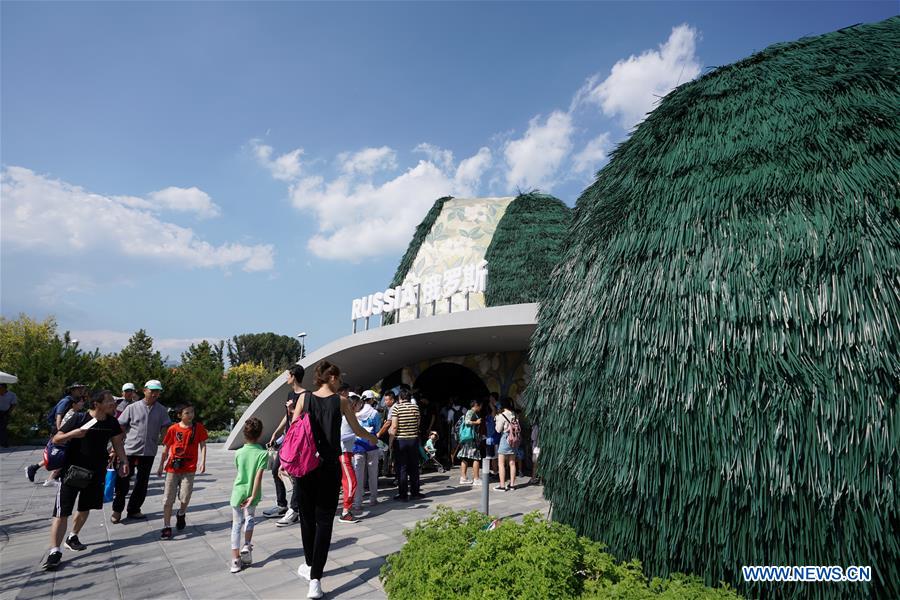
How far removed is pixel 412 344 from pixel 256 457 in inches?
306

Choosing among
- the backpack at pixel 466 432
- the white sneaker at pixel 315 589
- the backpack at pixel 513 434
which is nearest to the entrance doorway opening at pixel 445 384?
the backpack at pixel 466 432

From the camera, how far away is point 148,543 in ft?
Answer: 19.7

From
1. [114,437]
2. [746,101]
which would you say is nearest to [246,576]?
[114,437]

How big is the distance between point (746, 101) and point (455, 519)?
4.40 meters

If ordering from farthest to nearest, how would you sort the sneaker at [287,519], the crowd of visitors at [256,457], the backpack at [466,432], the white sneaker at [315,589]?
the backpack at [466,432]
the sneaker at [287,519]
the crowd of visitors at [256,457]
the white sneaker at [315,589]

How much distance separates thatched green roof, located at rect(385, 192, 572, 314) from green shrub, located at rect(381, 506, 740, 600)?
10920 mm

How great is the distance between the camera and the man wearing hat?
6934 mm

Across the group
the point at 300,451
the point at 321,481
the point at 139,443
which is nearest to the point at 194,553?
the point at 139,443

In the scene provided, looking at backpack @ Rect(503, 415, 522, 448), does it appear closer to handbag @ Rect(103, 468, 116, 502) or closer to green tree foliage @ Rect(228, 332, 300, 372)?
handbag @ Rect(103, 468, 116, 502)

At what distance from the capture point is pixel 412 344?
42.4 feet

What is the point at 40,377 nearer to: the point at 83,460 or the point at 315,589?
the point at 83,460

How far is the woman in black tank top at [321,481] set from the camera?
14.1 feet

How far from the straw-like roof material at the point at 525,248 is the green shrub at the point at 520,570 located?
11.0 meters

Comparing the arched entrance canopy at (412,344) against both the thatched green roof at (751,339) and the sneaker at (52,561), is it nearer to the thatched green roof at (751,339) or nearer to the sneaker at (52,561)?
the thatched green roof at (751,339)
